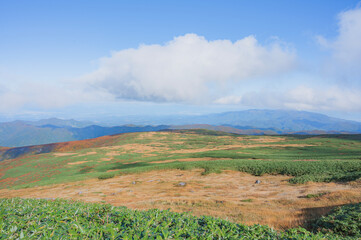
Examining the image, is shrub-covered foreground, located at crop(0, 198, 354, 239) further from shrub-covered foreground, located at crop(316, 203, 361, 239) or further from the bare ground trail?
shrub-covered foreground, located at crop(316, 203, 361, 239)

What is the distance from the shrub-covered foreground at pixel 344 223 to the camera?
8.86m

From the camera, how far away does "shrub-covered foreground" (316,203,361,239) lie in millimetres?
8861

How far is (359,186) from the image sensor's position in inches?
749

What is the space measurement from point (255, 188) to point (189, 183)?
9.88 metres

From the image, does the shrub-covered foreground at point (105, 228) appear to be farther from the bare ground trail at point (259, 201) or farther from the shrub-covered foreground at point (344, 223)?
the shrub-covered foreground at point (344, 223)

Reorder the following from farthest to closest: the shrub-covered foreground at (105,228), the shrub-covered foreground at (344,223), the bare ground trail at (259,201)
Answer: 1. the bare ground trail at (259,201)
2. the shrub-covered foreground at (344,223)
3. the shrub-covered foreground at (105,228)

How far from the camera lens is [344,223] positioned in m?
9.09

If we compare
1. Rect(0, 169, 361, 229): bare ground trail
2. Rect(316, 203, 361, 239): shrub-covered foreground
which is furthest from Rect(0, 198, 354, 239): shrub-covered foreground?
Rect(316, 203, 361, 239): shrub-covered foreground

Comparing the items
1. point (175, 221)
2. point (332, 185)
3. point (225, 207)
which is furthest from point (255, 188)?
point (175, 221)

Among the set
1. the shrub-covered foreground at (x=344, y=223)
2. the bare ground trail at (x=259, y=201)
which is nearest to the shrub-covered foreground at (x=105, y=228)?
the bare ground trail at (x=259, y=201)

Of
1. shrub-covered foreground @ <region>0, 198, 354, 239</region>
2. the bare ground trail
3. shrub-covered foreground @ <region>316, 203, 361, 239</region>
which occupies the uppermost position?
shrub-covered foreground @ <region>0, 198, 354, 239</region>

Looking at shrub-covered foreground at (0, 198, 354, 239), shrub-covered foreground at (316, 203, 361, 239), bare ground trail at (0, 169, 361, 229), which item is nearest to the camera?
shrub-covered foreground at (0, 198, 354, 239)

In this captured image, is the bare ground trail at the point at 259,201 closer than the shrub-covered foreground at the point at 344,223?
No

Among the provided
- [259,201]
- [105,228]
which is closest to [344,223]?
[259,201]
